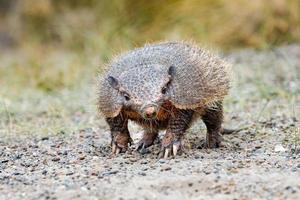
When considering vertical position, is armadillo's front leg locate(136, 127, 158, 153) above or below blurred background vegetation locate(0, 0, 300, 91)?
below

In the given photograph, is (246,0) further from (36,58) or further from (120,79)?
(120,79)

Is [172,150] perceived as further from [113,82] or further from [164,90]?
[113,82]

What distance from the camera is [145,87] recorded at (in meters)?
7.14

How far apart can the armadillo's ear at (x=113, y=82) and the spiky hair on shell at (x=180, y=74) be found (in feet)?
0.11

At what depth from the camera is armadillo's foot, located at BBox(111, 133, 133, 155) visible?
7652mm

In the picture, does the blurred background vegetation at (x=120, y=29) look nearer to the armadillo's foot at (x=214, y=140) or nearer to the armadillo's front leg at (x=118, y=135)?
the armadillo's foot at (x=214, y=140)

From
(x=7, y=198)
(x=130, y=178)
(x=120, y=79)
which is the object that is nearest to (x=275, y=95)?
(x=120, y=79)

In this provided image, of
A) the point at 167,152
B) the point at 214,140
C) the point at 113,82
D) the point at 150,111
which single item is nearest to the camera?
the point at 150,111

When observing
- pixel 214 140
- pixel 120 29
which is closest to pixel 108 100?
pixel 214 140

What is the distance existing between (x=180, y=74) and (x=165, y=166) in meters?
0.97

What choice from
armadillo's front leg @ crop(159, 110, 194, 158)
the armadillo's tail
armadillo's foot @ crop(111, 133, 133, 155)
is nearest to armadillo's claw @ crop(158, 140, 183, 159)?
armadillo's front leg @ crop(159, 110, 194, 158)

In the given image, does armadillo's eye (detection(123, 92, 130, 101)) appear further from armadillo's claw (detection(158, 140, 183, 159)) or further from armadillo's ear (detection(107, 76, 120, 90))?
armadillo's claw (detection(158, 140, 183, 159))

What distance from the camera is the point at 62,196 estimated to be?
5.93 m

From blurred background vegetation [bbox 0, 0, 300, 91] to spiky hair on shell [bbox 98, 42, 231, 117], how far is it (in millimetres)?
4579
